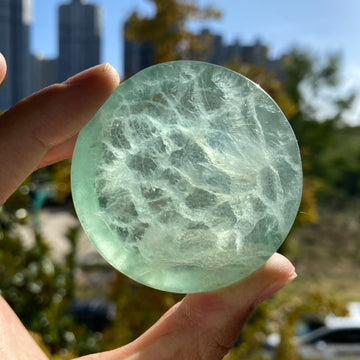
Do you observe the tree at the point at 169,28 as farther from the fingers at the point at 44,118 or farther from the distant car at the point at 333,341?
the distant car at the point at 333,341

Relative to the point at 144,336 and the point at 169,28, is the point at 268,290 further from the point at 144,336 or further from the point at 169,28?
the point at 169,28

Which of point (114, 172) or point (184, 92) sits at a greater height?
point (184, 92)

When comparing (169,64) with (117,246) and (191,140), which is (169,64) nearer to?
(191,140)

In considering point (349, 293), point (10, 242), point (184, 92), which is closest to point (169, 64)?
point (184, 92)

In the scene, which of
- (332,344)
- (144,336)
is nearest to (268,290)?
(144,336)

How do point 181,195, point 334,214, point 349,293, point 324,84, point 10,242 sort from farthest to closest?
point 324,84 < point 334,214 < point 349,293 < point 10,242 < point 181,195

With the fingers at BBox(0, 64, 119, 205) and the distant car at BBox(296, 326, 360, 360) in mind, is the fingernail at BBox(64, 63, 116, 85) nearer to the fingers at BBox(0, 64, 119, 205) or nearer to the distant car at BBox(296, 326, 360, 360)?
the fingers at BBox(0, 64, 119, 205)
